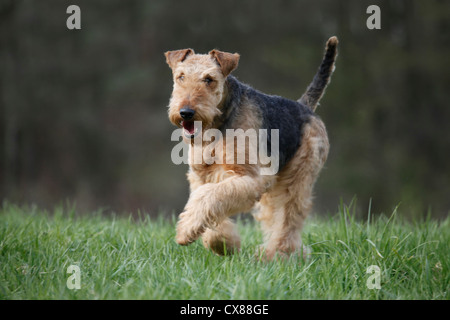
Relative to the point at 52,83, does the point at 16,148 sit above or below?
below

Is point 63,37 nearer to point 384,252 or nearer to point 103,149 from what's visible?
point 103,149

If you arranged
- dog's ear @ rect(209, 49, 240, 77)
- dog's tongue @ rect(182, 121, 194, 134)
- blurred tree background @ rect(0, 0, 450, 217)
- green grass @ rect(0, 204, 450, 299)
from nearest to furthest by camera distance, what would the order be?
green grass @ rect(0, 204, 450, 299) < dog's tongue @ rect(182, 121, 194, 134) < dog's ear @ rect(209, 49, 240, 77) < blurred tree background @ rect(0, 0, 450, 217)

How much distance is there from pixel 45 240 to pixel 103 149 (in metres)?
7.14

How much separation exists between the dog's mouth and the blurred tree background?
17.4ft

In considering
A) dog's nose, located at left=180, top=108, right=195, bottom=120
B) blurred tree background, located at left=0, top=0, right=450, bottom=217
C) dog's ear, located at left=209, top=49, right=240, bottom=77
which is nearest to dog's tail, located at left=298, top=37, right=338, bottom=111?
dog's ear, located at left=209, top=49, right=240, bottom=77

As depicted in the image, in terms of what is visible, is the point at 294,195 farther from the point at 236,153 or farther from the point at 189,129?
the point at 189,129

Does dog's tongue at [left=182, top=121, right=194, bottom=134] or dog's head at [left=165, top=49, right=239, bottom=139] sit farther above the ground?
dog's head at [left=165, top=49, right=239, bottom=139]

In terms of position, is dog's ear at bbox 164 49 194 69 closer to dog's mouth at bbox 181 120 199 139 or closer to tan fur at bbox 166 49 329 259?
tan fur at bbox 166 49 329 259

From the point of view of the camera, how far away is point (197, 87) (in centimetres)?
316

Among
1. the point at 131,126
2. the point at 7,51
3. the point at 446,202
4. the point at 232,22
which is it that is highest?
the point at 232,22

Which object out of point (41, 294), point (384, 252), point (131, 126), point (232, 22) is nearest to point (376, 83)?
point (232, 22)

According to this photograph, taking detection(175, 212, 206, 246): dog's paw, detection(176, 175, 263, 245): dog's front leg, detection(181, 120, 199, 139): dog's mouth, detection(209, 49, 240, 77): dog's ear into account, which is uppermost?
detection(209, 49, 240, 77): dog's ear

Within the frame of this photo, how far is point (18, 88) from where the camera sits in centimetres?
945

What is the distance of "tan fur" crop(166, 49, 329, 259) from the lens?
2.97m
